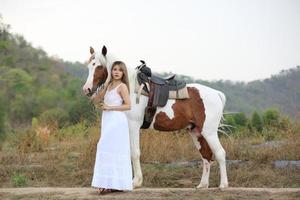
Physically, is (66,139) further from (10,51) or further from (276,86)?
(10,51)

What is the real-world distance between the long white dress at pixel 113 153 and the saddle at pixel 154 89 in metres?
0.68

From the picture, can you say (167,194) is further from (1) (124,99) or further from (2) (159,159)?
(2) (159,159)

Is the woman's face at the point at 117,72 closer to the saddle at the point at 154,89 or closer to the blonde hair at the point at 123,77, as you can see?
the blonde hair at the point at 123,77

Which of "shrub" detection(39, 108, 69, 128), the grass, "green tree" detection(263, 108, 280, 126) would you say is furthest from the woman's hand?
"green tree" detection(263, 108, 280, 126)

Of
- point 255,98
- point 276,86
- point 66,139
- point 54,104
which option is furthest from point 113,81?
point 54,104

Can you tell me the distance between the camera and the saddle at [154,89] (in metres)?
7.43

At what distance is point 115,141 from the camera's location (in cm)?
666

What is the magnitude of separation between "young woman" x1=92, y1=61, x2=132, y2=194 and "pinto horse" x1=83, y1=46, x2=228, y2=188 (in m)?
0.29

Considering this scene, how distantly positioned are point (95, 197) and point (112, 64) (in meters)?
1.84

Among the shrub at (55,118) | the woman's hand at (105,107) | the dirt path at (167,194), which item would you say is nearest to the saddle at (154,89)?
the woman's hand at (105,107)

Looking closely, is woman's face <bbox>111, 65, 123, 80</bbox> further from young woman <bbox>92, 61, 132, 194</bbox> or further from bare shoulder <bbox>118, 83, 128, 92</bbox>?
bare shoulder <bbox>118, 83, 128, 92</bbox>

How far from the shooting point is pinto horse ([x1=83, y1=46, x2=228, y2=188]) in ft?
23.5

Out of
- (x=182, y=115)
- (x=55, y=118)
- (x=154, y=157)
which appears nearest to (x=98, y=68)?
(x=182, y=115)

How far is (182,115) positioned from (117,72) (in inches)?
56.1
